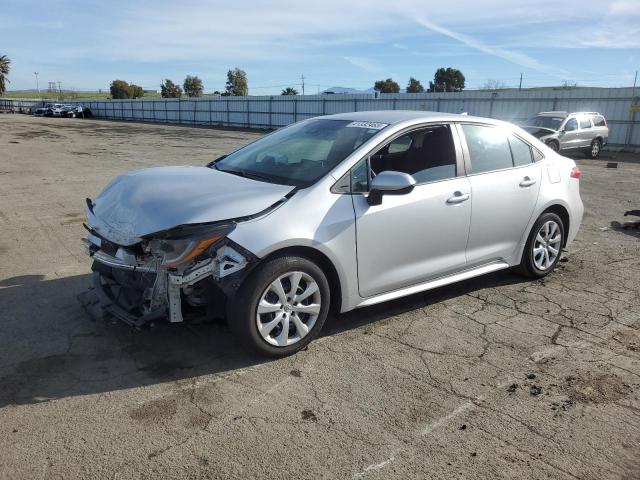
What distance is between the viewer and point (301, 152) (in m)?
4.57

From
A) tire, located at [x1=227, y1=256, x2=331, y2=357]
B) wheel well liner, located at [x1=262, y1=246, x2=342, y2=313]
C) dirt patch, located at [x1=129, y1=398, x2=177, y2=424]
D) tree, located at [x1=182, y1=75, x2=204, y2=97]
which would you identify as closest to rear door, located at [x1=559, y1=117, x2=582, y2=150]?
wheel well liner, located at [x1=262, y1=246, x2=342, y2=313]

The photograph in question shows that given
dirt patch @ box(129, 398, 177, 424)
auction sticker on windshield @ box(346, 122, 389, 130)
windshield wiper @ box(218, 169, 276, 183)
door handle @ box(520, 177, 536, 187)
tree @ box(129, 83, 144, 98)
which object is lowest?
dirt patch @ box(129, 398, 177, 424)

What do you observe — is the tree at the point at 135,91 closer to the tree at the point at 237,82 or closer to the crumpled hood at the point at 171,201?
the tree at the point at 237,82

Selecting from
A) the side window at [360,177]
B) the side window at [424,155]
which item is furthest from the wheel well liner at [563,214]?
the side window at [360,177]

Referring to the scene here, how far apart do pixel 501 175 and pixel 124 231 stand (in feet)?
10.8

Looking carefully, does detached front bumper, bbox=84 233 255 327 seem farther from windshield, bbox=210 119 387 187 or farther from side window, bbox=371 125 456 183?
side window, bbox=371 125 456 183

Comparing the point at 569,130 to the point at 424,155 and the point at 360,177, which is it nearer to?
the point at 424,155

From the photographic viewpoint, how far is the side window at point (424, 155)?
4.47 meters

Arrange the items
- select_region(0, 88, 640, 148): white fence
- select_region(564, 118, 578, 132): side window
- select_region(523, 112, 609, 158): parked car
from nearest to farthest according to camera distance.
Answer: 1. select_region(523, 112, 609, 158): parked car
2. select_region(564, 118, 578, 132): side window
3. select_region(0, 88, 640, 148): white fence

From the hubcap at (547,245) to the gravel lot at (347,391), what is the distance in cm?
27

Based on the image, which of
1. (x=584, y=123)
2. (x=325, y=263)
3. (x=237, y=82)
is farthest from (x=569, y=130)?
(x=237, y=82)

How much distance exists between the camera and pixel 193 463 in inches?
106

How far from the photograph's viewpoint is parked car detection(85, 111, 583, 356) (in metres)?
3.49

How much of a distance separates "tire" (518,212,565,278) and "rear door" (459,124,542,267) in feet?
0.75
